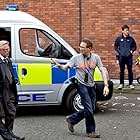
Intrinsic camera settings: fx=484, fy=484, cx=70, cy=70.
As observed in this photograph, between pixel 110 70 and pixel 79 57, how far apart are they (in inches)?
267

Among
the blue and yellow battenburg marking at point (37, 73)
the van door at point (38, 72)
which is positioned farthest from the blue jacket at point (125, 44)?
the blue and yellow battenburg marking at point (37, 73)

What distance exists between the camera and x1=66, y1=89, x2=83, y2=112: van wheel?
979 cm

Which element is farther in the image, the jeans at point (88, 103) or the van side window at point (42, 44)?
the van side window at point (42, 44)

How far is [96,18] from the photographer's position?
14.8m

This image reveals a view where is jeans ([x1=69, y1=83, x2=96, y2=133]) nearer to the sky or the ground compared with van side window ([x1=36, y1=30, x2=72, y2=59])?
nearer to the ground

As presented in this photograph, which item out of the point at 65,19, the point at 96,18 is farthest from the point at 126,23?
the point at 65,19

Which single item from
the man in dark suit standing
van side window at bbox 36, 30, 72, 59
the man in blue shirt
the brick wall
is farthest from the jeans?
the brick wall

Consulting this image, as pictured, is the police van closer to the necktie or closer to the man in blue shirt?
the necktie

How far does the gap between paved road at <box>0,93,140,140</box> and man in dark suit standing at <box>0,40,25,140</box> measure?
799 mm

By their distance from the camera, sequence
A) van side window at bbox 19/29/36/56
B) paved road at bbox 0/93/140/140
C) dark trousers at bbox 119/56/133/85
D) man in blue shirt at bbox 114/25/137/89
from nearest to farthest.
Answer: paved road at bbox 0/93/140/140 < van side window at bbox 19/29/36/56 < man in blue shirt at bbox 114/25/137/89 < dark trousers at bbox 119/56/133/85

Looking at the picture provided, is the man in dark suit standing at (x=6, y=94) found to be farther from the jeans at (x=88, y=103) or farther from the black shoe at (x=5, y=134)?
the jeans at (x=88, y=103)

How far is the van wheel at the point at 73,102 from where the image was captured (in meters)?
9.79

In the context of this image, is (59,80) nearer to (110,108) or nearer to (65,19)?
(110,108)

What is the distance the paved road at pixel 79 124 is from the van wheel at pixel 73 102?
257 mm
